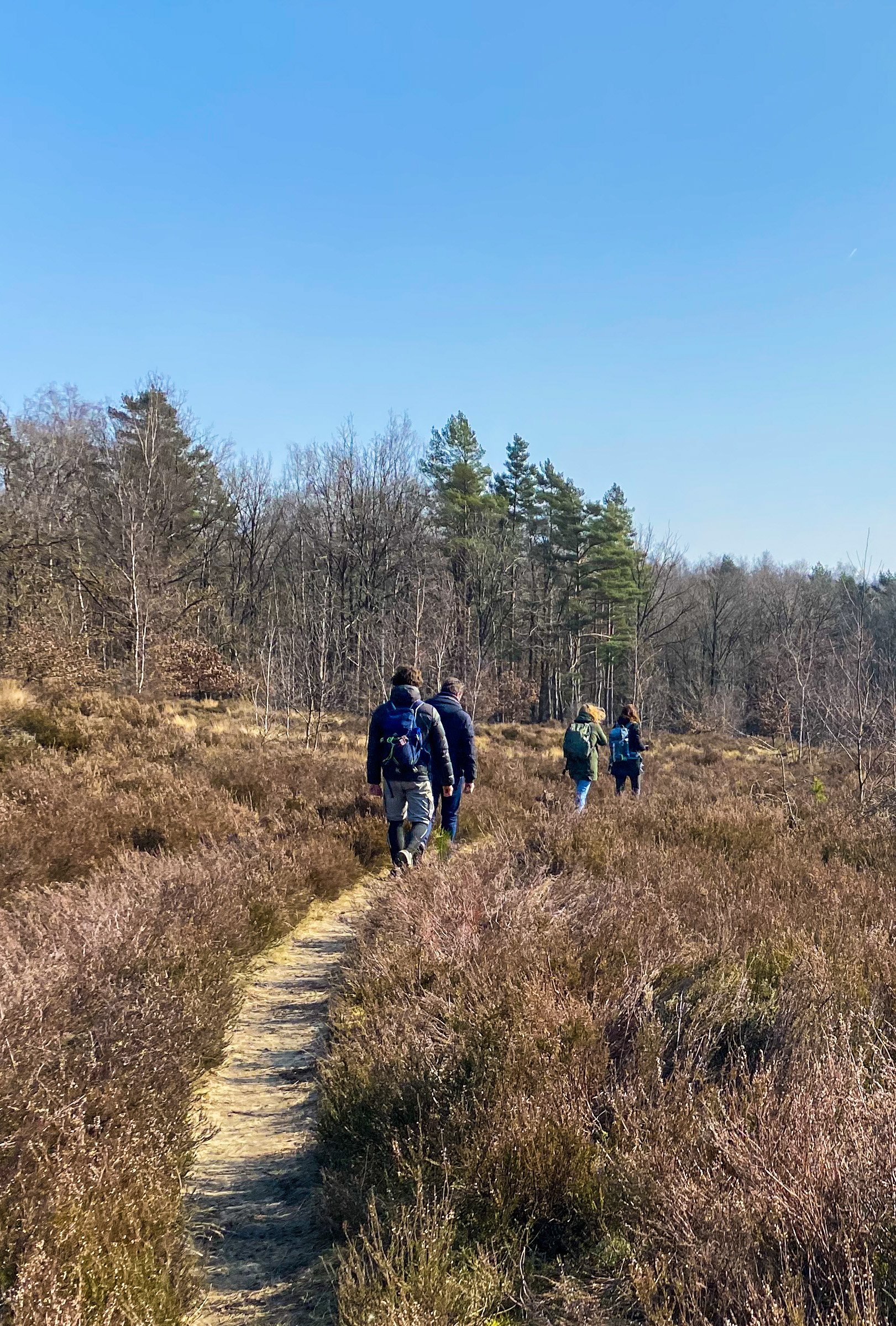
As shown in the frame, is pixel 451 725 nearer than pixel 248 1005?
No

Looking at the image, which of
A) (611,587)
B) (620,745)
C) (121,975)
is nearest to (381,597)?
(611,587)

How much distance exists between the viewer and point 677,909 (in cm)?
468

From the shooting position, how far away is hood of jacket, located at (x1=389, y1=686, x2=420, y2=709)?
586cm

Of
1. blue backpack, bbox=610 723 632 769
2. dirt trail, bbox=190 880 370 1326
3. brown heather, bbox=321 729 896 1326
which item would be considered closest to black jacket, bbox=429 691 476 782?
brown heather, bbox=321 729 896 1326

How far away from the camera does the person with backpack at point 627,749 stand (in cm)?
1130

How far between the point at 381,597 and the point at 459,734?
2659 cm

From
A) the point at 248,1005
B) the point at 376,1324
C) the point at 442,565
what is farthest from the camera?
the point at 442,565

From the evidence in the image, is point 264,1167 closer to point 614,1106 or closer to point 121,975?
point 121,975

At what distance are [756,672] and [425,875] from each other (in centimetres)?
4680

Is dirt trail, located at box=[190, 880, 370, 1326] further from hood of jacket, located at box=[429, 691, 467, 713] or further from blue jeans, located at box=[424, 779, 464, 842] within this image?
hood of jacket, located at box=[429, 691, 467, 713]

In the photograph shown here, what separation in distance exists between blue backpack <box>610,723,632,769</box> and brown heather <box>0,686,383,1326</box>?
435cm

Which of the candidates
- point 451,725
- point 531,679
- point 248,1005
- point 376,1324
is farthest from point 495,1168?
point 531,679

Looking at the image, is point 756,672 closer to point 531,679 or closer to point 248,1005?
point 531,679

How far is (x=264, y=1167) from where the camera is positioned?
110 inches
